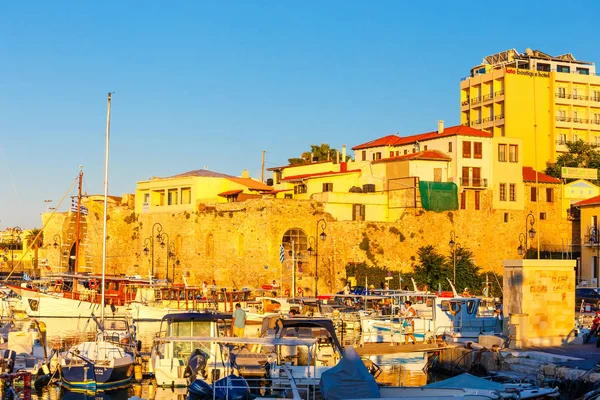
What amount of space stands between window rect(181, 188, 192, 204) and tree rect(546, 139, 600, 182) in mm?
30093

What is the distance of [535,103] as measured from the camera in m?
83.4

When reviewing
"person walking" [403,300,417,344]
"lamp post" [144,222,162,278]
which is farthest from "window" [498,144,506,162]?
"person walking" [403,300,417,344]

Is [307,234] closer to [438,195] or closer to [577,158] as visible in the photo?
[438,195]

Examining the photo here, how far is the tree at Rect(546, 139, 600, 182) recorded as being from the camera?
77938mm

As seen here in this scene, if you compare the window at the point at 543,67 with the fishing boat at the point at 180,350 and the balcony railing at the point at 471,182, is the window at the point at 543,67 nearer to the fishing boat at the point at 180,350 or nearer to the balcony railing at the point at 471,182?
the balcony railing at the point at 471,182

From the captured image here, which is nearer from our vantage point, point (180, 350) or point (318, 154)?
point (180, 350)

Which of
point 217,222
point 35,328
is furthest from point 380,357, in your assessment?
point 217,222

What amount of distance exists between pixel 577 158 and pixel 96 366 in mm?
61736

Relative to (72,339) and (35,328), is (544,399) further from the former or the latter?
(72,339)

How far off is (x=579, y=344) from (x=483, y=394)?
36.4 feet

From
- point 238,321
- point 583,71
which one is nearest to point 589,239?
point 583,71

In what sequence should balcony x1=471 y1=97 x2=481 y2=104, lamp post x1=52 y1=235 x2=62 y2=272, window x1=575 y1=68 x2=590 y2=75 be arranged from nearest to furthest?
lamp post x1=52 y1=235 x2=62 y2=272
balcony x1=471 y1=97 x2=481 y2=104
window x1=575 y1=68 x2=590 y2=75

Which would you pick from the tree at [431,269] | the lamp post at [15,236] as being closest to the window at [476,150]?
the tree at [431,269]

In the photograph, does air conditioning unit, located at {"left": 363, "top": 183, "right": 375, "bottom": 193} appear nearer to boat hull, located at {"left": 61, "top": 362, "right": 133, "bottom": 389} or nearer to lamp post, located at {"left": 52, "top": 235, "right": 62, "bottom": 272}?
lamp post, located at {"left": 52, "top": 235, "right": 62, "bottom": 272}
